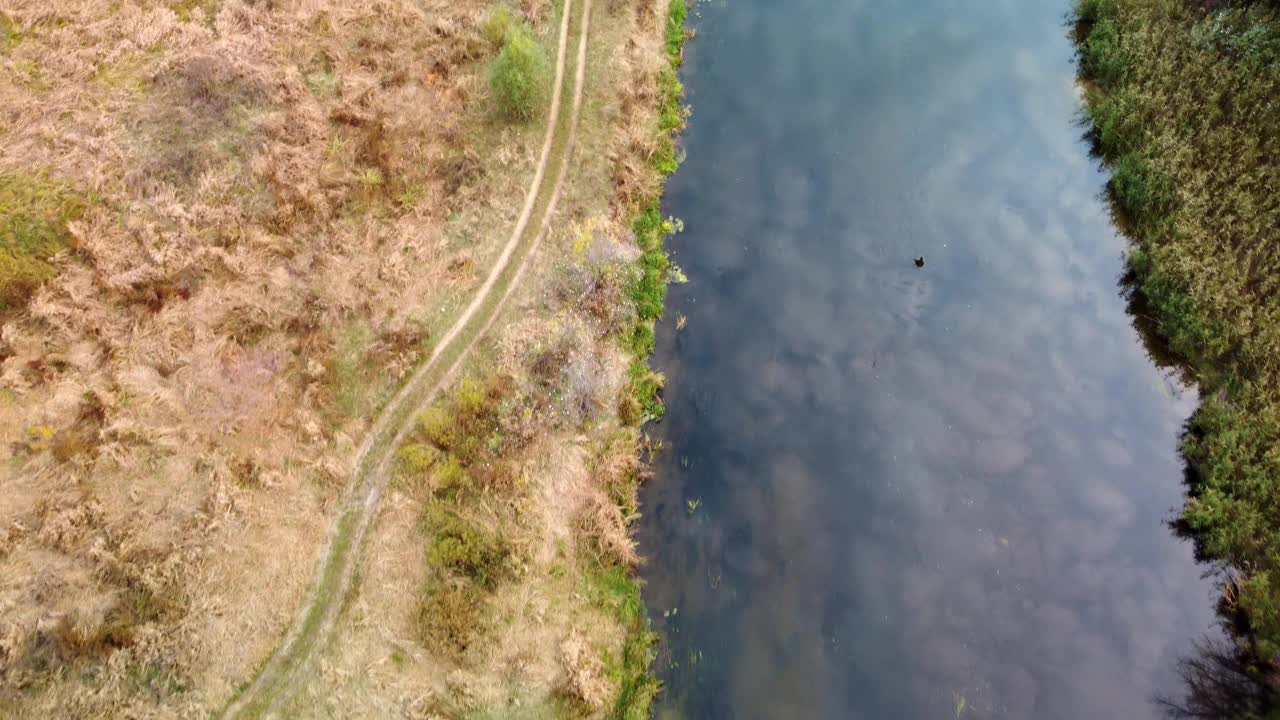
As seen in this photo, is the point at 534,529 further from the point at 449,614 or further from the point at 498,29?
the point at 498,29

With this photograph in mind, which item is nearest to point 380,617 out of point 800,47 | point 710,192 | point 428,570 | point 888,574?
point 428,570

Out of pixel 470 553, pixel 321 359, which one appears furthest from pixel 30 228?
pixel 470 553

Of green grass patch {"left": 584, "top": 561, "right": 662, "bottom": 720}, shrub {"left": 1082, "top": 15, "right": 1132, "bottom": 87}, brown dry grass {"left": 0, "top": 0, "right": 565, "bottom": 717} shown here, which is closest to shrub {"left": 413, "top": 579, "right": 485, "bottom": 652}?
green grass patch {"left": 584, "top": 561, "right": 662, "bottom": 720}

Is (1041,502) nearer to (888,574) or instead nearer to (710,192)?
(888,574)

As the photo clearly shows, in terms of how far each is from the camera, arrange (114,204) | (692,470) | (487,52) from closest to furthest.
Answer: (692,470), (114,204), (487,52)

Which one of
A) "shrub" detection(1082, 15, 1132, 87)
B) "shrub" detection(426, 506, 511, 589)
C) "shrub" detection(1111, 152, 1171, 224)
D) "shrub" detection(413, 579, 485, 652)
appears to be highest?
"shrub" detection(1082, 15, 1132, 87)

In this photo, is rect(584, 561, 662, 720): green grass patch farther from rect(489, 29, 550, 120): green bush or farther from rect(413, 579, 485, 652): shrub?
rect(489, 29, 550, 120): green bush

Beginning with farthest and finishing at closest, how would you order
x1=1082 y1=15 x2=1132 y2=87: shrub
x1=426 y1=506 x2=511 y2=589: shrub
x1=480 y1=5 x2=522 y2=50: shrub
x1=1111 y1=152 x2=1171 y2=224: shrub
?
1. x1=480 y1=5 x2=522 y2=50: shrub
2. x1=1082 y1=15 x2=1132 y2=87: shrub
3. x1=1111 y1=152 x2=1171 y2=224: shrub
4. x1=426 y1=506 x2=511 y2=589: shrub
